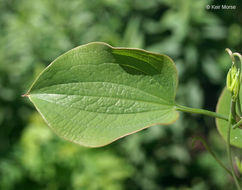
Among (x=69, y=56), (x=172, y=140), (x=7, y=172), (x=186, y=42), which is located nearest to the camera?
(x=69, y=56)

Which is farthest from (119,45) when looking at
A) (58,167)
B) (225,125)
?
(225,125)

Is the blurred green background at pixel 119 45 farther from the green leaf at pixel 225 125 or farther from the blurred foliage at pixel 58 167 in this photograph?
the green leaf at pixel 225 125

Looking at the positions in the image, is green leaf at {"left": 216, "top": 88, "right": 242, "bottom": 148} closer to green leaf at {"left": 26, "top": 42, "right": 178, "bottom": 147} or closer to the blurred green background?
green leaf at {"left": 26, "top": 42, "right": 178, "bottom": 147}

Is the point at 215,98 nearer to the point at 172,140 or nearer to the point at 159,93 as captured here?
the point at 172,140

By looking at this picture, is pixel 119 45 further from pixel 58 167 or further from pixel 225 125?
pixel 225 125

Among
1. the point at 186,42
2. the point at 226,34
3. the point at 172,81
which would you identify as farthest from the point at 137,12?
the point at 172,81

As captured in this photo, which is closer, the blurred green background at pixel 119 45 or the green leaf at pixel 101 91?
the green leaf at pixel 101 91

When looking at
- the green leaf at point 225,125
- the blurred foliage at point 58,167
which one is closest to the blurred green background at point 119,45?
the blurred foliage at point 58,167
